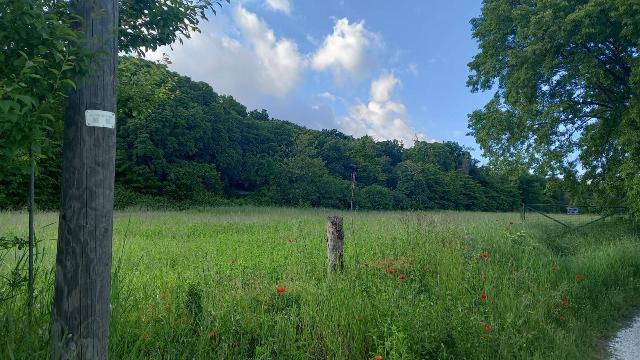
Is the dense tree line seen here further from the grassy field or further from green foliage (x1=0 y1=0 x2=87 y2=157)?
green foliage (x1=0 y1=0 x2=87 y2=157)

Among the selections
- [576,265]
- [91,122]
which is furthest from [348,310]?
[576,265]

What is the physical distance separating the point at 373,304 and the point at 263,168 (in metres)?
43.1

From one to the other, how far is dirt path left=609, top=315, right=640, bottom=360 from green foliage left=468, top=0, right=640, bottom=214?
8712 millimetres

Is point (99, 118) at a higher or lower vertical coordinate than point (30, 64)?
lower

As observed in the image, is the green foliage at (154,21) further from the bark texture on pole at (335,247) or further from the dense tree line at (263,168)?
the dense tree line at (263,168)

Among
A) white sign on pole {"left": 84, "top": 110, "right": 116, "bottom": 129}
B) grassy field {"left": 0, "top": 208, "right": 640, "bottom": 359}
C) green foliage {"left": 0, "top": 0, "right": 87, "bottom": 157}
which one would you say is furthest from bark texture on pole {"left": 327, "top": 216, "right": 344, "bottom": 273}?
green foliage {"left": 0, "top": 0, "right": 87, "bottom": 157}

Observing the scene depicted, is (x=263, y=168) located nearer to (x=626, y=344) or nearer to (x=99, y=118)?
(x=626, y=344)

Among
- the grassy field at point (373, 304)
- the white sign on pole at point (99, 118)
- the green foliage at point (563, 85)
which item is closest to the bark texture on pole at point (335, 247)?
the grassy field at point (373, 304)

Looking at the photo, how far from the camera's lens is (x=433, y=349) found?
3988 mm

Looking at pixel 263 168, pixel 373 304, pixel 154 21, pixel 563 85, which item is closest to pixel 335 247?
pixel 373 304

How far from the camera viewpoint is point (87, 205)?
247cm

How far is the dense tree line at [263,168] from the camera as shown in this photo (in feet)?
123

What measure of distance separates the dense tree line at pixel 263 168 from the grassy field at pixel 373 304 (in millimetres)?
12824

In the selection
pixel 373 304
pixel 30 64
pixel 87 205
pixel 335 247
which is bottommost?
pixel 373 304
